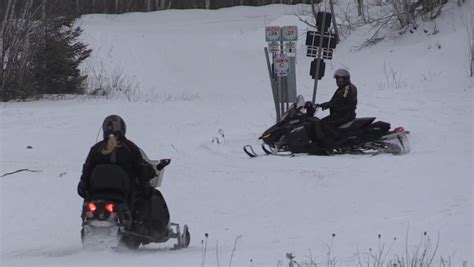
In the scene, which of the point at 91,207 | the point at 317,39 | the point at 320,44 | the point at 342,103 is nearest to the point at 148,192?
the point at 91,207

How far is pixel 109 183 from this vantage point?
319 inches

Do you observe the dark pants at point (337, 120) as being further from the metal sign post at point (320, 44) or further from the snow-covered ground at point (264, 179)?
the metal sign post at point (320, 44)

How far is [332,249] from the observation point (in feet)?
26.1

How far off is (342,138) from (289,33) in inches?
159

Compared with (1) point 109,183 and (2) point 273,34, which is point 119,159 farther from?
(2) point 273,34

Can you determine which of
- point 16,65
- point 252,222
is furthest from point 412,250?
point 16,65

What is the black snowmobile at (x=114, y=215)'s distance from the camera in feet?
26.1

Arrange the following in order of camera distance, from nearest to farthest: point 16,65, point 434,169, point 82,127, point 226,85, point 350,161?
point 434,169, point 350,161, point 82,127, point 16,65, point 226,85

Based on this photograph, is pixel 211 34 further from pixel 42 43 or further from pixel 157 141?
pixel 157 141

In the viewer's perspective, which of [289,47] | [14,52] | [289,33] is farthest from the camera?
[14,52]

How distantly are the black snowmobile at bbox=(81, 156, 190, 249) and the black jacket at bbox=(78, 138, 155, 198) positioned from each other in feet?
0.22

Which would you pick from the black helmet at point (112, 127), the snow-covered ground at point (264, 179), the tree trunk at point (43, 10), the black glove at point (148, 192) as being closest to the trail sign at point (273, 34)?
the snow-covered ground at point (264, 179)

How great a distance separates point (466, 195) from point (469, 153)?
3571mm

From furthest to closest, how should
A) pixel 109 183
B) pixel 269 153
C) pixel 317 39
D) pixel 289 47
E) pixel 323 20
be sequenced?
pixel 317 39
pixel 323 20
pixel 289 47
pixel 269 153
pixel 109 183
